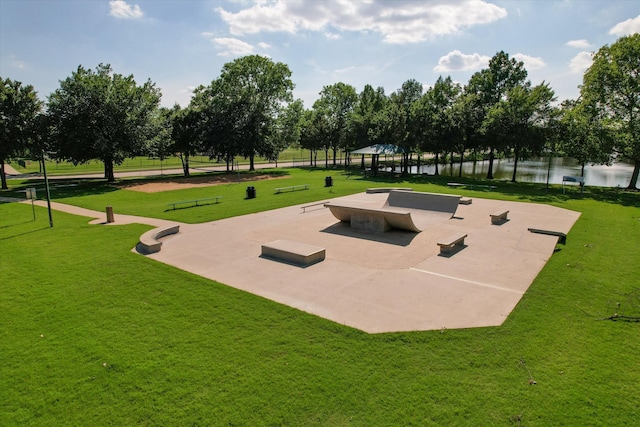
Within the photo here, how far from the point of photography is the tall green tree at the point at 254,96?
40.7 meters

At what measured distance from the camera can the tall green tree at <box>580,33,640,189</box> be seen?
85.4 feet

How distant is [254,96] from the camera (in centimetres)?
4247

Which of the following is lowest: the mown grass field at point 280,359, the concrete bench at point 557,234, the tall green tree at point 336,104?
the mown grass field at point 280,359

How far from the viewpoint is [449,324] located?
7281 millimetres

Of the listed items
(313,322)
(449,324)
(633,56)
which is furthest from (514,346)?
(633,56)

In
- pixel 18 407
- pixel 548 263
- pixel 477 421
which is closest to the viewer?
pixel 477 421

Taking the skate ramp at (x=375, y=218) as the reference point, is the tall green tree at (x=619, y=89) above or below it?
above

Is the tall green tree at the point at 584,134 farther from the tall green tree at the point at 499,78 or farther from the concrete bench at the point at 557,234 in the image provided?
the concrete bench at the point at 557,234

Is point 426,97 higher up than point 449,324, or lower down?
higher up

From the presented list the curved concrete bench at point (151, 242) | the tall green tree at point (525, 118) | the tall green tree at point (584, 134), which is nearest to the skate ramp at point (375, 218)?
the curved concrete bench at point (151, 242)

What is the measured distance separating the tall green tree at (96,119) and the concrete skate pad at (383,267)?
18942mm

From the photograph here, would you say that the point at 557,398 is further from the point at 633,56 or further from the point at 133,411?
the point at 633,56

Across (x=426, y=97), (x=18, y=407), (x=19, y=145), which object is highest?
(x=426, y=97)

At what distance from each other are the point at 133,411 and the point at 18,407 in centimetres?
161
